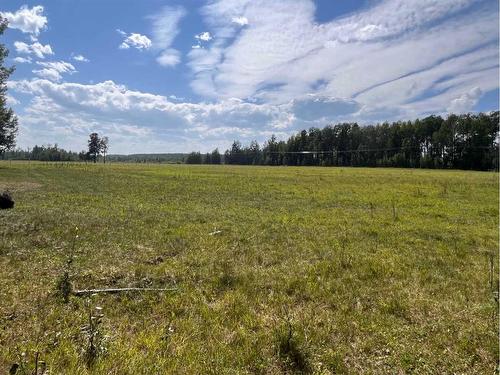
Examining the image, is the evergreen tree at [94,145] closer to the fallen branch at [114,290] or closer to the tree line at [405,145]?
the tree line at [405,145]

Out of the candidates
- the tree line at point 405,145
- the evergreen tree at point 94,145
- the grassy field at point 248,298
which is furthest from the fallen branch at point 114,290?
the evergreen tree at point 94,145

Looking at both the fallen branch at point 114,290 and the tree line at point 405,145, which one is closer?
the fallen branch at point 114,290

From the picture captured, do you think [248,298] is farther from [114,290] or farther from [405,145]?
[405,145]

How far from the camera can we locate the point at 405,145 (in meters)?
130

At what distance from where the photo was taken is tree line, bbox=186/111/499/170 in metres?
111

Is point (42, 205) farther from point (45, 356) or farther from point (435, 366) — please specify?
point (435, 366)

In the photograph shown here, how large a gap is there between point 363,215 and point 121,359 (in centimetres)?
1593

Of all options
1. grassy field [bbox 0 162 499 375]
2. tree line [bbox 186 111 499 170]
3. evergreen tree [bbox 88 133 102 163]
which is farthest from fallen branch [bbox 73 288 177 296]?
evergreen tree [bbox 88 133 102 163]

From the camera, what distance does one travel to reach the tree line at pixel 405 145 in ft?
364

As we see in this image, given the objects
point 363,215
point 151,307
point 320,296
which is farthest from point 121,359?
point 363,215

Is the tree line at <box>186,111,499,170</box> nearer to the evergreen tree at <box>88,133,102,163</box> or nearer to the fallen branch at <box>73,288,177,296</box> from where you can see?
the evergreen tree at <box>88,133,102,163</box>

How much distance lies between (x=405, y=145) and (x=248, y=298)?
136 m

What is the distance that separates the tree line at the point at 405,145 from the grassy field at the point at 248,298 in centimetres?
10372

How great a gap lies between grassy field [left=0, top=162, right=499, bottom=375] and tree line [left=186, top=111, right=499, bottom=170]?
104 meters
